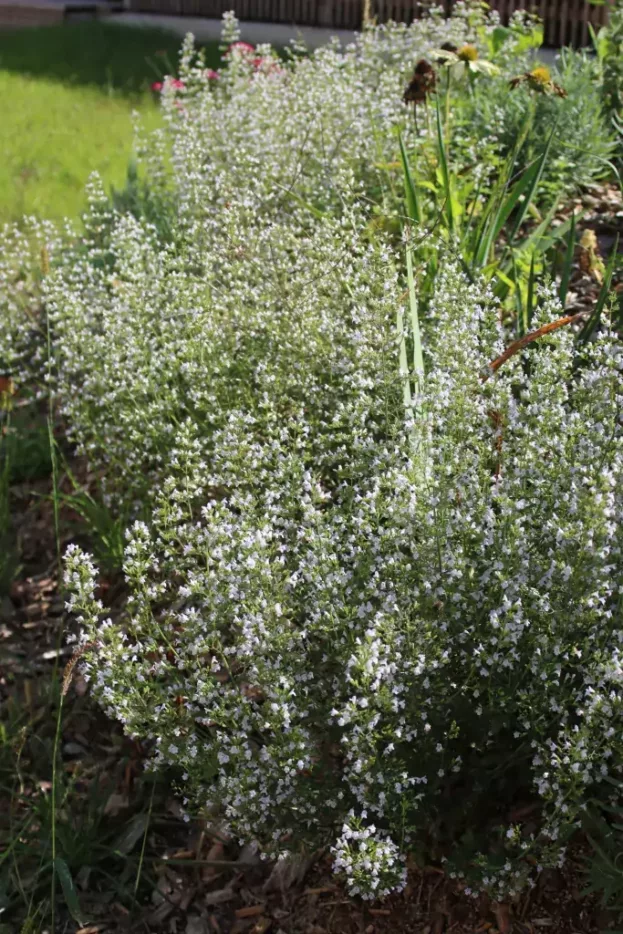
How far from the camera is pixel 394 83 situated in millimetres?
5418

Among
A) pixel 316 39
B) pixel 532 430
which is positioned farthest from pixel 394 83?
pixel 316 39

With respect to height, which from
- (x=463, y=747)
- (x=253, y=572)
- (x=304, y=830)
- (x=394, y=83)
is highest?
(x=394, y=83)

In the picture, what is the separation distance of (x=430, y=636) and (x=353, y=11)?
41.7 feet

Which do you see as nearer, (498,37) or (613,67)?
(613,67)

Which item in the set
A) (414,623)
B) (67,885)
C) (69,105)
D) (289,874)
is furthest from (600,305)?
(69,105)

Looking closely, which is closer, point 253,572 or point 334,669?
point 253,572

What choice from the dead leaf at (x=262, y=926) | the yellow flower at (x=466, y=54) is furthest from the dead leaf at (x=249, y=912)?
the yellow flower at (x=466, y=54)

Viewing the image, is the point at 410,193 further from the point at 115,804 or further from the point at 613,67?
the point at 613,67

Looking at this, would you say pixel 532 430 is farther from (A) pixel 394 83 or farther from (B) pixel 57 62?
(B) pixel 57 62

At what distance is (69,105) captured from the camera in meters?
10.5

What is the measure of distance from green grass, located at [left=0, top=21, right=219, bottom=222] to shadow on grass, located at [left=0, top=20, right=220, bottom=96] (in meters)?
0.01

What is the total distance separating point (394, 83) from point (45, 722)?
12.3 ft

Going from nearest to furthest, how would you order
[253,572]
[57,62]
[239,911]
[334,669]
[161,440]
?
1. [253,572]
2. [334,669]
3. [239,911]
4. [161,440]
5. [57,62]

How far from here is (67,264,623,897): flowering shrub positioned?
2.23 meters
